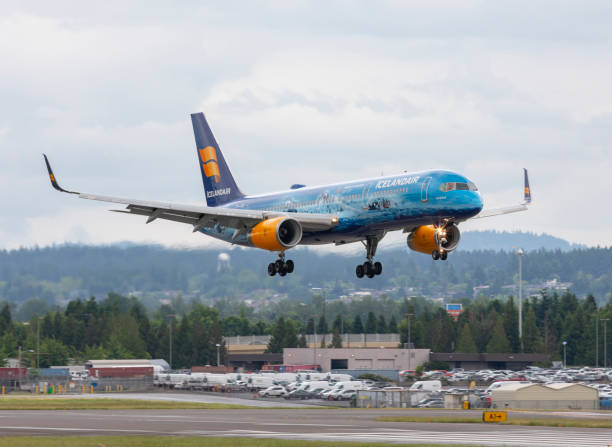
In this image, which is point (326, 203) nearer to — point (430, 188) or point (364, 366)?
point (430, 188)

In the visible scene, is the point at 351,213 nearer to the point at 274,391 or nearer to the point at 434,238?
the point at 434,238

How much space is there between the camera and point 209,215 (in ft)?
249

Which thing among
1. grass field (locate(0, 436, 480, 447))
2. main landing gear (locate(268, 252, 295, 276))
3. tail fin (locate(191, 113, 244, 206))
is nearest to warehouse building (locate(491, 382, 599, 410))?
tail fin (locate(191, 113, 244, 206))

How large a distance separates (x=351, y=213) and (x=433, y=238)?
655 cm

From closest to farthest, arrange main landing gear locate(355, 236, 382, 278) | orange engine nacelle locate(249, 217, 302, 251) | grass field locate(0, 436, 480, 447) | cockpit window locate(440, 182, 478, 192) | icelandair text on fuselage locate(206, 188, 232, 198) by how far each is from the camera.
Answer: grass field locate(0, 436, 480, 447) → cockpit window locate(440, 182, 478, 192) → orange engine nacelle locate(249, 217, 302, 251) → main landing gear locate(355, 236, 382, 278) → icelandair text on fuselage locate(206, 188, 232, 198)

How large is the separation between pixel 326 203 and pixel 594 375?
4434 inches

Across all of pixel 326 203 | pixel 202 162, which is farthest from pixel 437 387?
pixel 326 203

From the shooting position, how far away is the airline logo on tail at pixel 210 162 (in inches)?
3627

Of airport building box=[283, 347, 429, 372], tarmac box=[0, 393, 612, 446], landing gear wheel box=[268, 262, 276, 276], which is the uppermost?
landing gear wheel box=[268, 262, 276, 276]

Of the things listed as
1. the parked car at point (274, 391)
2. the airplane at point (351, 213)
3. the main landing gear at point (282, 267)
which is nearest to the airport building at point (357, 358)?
the parked car at point (274, 391)

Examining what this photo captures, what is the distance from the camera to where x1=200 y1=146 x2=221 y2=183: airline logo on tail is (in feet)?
302

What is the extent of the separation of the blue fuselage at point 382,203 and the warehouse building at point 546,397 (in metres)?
38.9

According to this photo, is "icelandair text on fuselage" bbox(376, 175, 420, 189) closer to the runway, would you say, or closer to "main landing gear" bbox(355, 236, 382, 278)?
"main landing gear" bbox(355, 236, 382, 278)

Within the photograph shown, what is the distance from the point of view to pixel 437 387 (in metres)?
136
